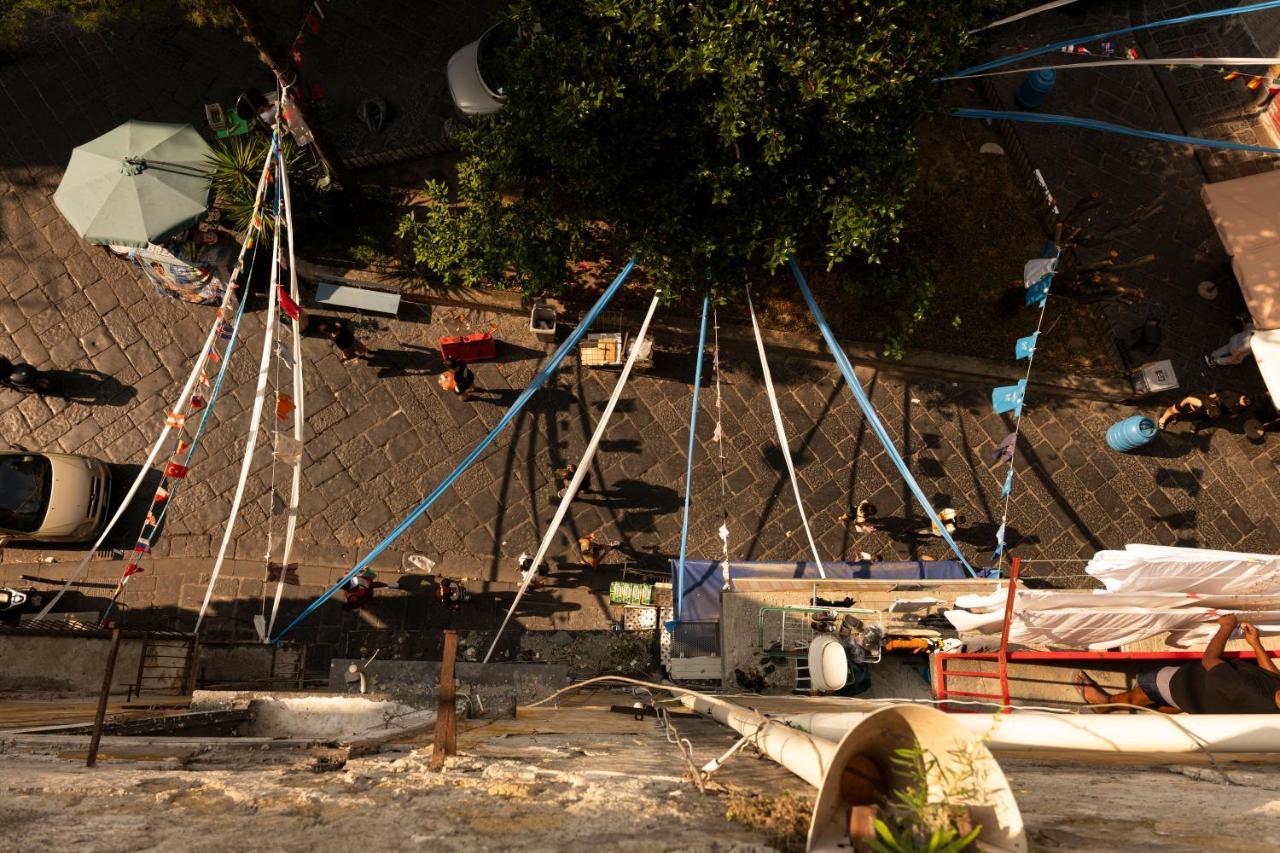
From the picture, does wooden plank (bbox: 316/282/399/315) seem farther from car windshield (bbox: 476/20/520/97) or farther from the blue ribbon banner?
the blue ribbon banner

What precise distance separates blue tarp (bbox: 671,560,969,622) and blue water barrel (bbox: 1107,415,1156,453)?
3.23 meters

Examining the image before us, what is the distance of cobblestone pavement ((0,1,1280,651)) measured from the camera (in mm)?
9203

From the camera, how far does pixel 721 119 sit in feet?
21.9

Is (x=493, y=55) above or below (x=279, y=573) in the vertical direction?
above

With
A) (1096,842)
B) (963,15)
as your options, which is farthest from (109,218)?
(1096,842)

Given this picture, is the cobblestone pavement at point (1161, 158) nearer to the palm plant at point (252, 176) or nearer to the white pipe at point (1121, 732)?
the white pipe at point (1121, 732)

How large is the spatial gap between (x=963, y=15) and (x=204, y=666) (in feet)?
34.3

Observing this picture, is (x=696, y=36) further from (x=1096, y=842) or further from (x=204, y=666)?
(x=204, y=666)

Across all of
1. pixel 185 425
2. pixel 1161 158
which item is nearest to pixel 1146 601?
pixel 1161 158

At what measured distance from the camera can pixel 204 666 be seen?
296 inches

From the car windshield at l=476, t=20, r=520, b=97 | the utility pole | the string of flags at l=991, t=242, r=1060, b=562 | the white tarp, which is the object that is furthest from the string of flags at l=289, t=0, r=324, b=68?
the string of flags at l=991, t=242, r=1060, b=562

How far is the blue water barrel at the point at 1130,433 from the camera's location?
9469 millimetres

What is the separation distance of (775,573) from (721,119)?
17.0 feet

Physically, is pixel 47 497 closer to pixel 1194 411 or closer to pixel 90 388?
pixel 90 388
